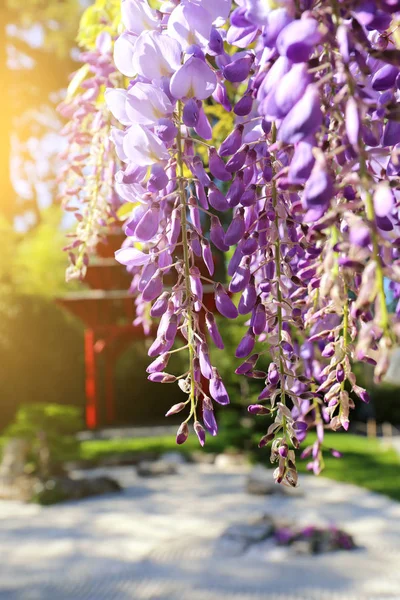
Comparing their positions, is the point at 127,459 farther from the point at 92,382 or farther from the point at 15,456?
the point at 92,382

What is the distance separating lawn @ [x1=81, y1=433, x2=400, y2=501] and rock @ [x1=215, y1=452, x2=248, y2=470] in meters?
0.25

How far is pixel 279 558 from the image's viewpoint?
646cm

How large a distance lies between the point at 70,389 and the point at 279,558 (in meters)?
12.6

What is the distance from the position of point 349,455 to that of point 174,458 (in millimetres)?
3418

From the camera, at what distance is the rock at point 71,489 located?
9.52m

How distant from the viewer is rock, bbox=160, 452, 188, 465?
1275 cm

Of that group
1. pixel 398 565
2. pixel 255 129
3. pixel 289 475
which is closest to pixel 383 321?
pixel 289 475

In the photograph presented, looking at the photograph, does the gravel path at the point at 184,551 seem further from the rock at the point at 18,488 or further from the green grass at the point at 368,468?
the green grass at the point at 368,468

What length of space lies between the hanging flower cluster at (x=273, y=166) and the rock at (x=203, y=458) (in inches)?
477

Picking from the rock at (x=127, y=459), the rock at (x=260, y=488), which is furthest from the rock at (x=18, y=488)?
the rock at (x=260, y=488)

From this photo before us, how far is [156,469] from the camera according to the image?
38.3 feet

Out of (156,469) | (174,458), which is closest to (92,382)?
(174,458)

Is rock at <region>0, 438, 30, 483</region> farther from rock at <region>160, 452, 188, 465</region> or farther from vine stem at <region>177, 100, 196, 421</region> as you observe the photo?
vine stem at <region>177, 100, 196, 421</region>

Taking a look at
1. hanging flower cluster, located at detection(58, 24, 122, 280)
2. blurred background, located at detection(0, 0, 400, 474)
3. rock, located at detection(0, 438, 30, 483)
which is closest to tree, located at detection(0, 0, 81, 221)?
blurred background, located at detection(0, 0, 400, 474)
